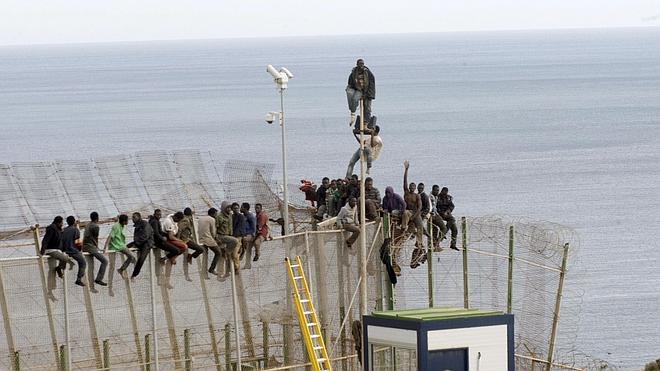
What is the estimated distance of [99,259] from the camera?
3400 centimetres

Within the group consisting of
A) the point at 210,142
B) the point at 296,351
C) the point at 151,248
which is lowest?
the point at 296,351

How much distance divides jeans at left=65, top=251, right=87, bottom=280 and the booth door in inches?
357

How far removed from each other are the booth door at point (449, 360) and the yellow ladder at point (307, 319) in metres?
5.68

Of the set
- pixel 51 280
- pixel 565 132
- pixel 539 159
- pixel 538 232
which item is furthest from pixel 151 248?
pixel 565 132

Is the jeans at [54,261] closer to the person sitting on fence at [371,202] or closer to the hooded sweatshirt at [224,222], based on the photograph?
the hooded sweatshirt at [224,222]

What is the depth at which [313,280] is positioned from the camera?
3897cm

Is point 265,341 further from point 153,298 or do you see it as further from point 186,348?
point 153,298

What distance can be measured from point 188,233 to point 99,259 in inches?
91.1

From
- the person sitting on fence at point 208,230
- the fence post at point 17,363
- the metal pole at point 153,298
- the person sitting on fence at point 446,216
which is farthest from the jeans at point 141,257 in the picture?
the person sitting on fence at point 446,216

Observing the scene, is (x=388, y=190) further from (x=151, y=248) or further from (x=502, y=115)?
(x=502, y=115)

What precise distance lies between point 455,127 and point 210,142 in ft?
110

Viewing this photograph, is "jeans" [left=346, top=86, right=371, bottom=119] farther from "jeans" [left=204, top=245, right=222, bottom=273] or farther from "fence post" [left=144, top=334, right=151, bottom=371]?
"fence post" [left=144, top=334, right=151, bottom=371]

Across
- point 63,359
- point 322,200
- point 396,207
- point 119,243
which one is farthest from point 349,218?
point 63,359

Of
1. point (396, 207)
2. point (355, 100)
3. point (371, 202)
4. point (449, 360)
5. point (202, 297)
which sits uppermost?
point (355, 100)
